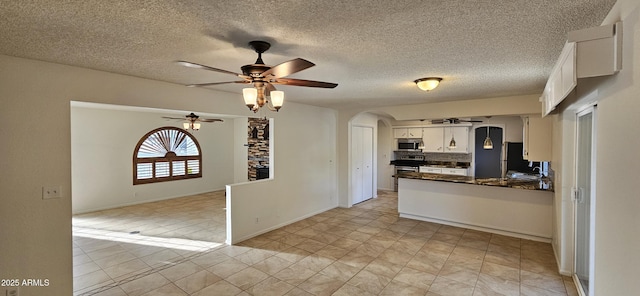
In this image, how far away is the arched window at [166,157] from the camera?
277 inches

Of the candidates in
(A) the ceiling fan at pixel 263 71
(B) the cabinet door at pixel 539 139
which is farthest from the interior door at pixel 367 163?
(A) the ceiling fan at pixel 263 71

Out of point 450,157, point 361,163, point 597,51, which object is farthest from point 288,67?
point 450,157

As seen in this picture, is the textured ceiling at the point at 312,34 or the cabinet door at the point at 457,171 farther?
the cabinet door at the point at 457,171

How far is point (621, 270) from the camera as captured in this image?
137 centimetres

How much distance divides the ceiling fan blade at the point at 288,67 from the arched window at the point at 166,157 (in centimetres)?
652

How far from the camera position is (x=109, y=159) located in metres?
6.49

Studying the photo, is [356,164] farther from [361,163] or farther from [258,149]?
[258,149]

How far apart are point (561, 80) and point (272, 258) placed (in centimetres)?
358

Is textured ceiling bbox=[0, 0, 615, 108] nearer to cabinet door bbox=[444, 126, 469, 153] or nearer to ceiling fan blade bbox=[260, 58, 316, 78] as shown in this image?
ceiling fan blade bbox=[260, 58, 316, 78]

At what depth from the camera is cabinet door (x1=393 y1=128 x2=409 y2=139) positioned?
830 cm

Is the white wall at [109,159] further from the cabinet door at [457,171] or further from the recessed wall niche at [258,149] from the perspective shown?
the cabinet door at [457,171]

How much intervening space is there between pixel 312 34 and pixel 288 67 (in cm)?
31

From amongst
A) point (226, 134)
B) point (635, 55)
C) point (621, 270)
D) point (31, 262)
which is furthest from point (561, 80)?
point (226, 134)

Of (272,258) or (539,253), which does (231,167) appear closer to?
(272,258)
